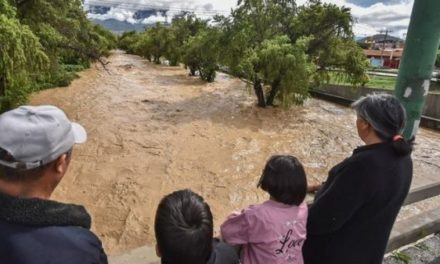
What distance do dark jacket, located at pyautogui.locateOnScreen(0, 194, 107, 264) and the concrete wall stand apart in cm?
1282

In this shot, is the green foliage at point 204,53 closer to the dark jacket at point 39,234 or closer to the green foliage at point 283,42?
the green foliage at point 283,42

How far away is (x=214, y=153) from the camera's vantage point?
8.53 meters

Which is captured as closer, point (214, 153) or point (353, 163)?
point (353, 163)

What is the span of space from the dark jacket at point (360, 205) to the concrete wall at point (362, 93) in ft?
38.6

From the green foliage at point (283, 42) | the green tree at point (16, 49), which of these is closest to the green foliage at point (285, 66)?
the green foliage at point (283, 42)

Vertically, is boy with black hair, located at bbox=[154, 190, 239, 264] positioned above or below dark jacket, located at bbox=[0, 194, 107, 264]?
below

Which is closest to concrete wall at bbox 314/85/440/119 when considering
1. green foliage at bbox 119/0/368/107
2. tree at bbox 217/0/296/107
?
green foliage at bbox 119/0/368/107

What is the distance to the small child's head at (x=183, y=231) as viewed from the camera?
124 centimetres

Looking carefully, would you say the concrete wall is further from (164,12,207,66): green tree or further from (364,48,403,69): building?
(364,48,403,69): building

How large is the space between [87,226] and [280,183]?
813mm

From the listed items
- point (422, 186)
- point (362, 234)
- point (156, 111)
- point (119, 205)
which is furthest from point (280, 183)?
point (156, 111)

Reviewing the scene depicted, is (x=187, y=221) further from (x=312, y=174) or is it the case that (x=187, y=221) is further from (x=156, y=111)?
(x=156, y=111)

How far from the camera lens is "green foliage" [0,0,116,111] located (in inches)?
290

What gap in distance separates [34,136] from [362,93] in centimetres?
1632
